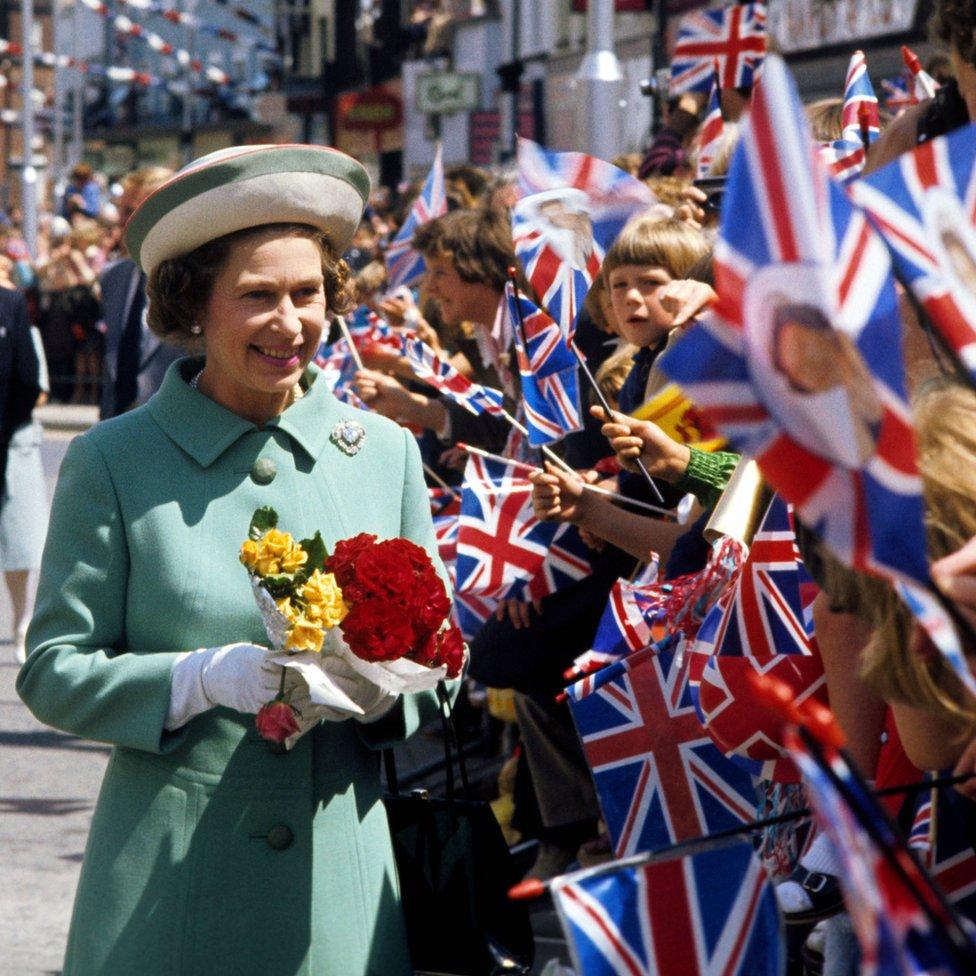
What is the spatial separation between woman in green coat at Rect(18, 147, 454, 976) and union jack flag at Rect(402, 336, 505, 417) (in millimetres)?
2354

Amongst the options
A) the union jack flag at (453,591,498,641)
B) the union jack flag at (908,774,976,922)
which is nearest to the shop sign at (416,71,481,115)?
the union jack flag at (453,591,498,641)

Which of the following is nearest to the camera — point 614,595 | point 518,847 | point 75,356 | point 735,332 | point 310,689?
point 735,332

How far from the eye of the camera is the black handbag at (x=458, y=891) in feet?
9.04

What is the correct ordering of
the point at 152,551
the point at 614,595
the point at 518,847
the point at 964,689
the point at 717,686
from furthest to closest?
1. the point at 518,847
2. the point at 614,595
3. the point at 717,686
4. the point at 152,551
5. the point at 964,689

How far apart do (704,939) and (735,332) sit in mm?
680

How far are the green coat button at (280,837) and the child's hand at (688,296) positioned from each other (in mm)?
1616

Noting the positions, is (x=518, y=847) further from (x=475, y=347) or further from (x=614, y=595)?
(x=614, y=595)

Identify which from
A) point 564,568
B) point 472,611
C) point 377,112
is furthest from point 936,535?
point 377,112

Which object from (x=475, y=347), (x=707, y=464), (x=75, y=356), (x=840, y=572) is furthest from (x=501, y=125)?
(x=840, y=572)

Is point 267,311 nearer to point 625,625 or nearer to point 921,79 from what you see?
point 625,625

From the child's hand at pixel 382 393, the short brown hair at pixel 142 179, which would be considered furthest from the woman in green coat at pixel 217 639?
the short brown hair at pixel 142 179

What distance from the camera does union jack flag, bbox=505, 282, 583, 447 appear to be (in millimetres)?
4062

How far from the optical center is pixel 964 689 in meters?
1.82

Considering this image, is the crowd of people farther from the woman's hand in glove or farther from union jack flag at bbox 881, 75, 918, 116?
union jack flag at bbox 881, 75, 918, 116
